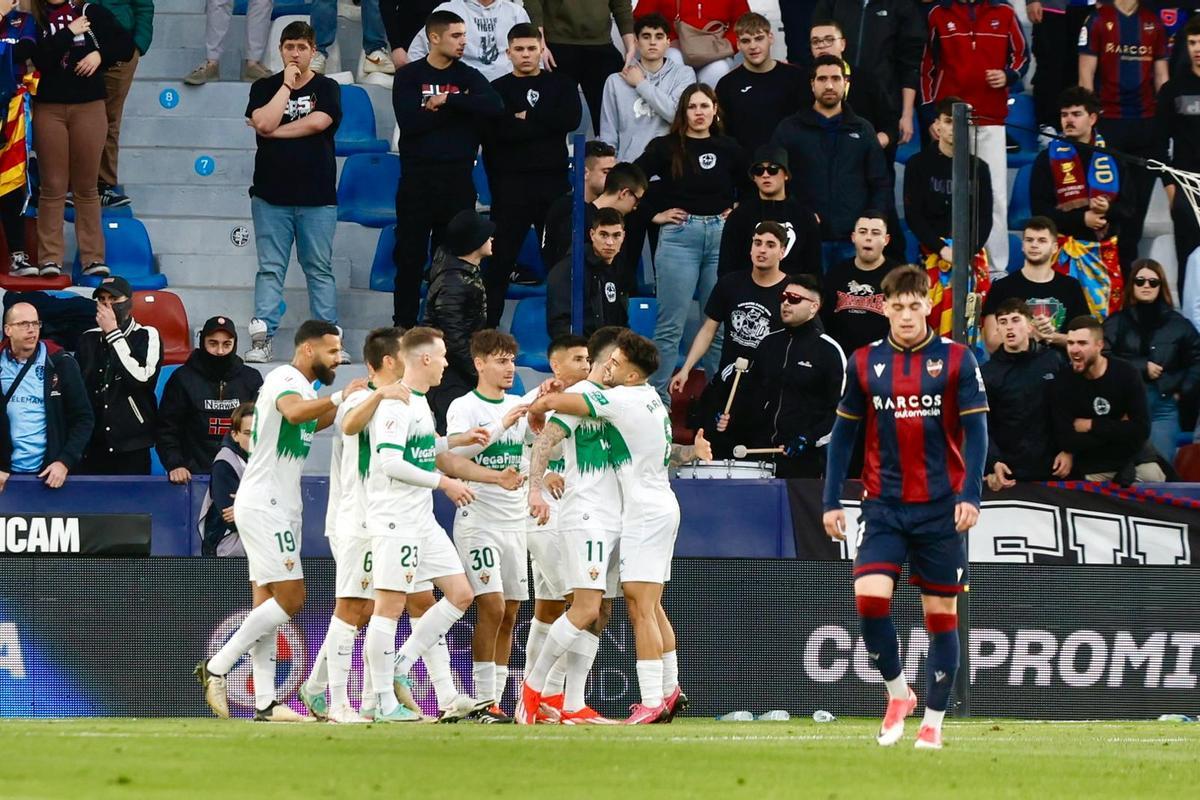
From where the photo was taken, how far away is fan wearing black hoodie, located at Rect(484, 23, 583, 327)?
16156mm

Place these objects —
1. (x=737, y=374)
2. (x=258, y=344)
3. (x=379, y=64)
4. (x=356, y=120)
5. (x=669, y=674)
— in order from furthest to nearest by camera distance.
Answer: (x=379, y=64) → (x=356, y=120) → (x=258, y=344) → (x=737, y=374) → (x=669, y=674)

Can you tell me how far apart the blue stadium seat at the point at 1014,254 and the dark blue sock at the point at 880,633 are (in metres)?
8.31

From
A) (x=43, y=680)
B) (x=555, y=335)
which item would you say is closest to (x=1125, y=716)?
(x=555, y=335)

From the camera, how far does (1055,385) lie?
13.9m

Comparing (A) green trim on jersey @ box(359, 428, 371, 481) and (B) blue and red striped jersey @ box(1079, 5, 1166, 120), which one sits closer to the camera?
(A) green trim on jersey @ box(359, 428, 371, 481)

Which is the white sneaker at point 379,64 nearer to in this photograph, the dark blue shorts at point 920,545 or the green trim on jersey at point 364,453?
the green trim on jersey at point 364,453

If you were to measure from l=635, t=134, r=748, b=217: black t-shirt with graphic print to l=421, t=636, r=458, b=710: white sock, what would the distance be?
17.2 feet

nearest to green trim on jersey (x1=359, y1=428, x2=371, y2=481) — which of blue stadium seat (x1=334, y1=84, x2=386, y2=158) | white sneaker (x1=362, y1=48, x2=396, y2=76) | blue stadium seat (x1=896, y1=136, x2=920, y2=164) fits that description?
blue stadium seat (x1=334, y1=84, x2=386, y2=158)

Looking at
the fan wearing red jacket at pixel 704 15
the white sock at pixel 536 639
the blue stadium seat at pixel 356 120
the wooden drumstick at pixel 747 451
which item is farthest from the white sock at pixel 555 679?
the blue stadium seat at pixel 356 120

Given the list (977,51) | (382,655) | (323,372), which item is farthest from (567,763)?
(977,51)

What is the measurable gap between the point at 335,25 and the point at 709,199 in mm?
4677

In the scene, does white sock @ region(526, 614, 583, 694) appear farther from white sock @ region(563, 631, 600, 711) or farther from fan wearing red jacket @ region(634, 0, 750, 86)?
fan wearing red jacket @ region(634, 0, 750, 86)

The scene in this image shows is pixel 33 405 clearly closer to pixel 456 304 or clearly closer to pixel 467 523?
pixel 456 304

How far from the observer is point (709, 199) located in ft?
52.1
